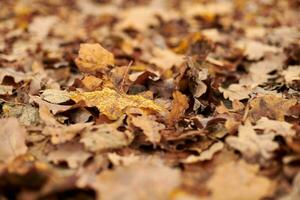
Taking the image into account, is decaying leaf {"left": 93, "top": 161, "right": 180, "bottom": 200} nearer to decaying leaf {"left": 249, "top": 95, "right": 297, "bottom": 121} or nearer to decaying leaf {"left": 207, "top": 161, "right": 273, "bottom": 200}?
decaying leaf {"left": 207, "top": 161, "right": 273, "bottom": 200}

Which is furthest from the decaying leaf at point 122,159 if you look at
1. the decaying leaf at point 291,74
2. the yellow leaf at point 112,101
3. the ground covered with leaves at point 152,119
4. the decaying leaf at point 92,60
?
the decaying leaf at point 291,74

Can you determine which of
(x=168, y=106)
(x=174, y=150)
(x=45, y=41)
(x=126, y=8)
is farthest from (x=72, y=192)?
(x=126, y=8)

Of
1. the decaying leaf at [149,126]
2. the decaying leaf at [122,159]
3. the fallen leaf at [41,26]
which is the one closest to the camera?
the decaying leaf at [122,159]

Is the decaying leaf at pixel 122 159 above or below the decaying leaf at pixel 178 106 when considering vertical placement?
below

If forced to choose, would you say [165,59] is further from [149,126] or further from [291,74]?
[149,126]

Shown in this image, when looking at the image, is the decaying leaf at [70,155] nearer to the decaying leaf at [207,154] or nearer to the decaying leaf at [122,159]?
the decaying leaf at [122,159]

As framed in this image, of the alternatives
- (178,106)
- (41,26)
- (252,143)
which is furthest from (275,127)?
(41,26)
